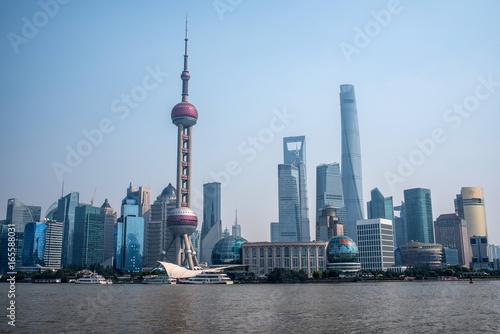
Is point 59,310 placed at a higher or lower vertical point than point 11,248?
lower

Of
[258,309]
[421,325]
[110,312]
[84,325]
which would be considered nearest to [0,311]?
[110,312]

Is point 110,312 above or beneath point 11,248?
beneath

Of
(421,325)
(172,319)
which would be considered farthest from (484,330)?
(172,319)

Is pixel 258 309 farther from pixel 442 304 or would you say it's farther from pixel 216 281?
pixel 216 281

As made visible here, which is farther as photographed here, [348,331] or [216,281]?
[216,281]

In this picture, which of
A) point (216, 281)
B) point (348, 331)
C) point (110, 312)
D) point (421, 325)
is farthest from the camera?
point (216, 281)

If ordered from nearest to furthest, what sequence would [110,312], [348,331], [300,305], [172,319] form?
[348,331] < [172,319] < [110,312] < [300,305]

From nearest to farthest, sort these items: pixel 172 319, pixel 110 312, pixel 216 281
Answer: pixel 172 319
pixel 110 312
pixel 216 281

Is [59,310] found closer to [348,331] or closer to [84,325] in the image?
[84,325]

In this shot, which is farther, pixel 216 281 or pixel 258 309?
pixel 216 281
